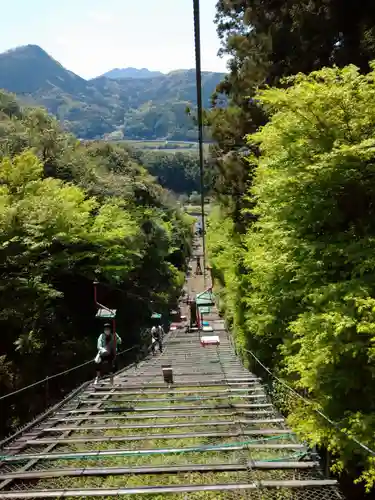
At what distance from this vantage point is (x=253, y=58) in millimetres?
16406

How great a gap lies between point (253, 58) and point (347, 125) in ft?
35.1

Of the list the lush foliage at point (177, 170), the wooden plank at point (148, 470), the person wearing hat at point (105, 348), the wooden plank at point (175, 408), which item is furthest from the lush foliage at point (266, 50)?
the lush foliage at point (177, 170)

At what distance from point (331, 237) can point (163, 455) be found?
14.0 feet

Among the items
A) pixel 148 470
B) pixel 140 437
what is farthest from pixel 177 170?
pixel 148 470

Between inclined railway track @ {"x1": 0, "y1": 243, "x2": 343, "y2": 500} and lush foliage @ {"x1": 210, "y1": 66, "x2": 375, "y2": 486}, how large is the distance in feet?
3.11

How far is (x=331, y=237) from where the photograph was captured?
7.46 m

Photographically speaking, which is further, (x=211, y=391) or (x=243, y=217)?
(x=243, y=217)

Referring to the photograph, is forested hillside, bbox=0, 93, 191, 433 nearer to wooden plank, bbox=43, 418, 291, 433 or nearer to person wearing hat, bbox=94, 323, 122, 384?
person wearing hat, bbox=94, 323, 122, 384

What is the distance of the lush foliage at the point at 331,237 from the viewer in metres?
6.24

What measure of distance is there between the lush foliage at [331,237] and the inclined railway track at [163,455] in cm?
95

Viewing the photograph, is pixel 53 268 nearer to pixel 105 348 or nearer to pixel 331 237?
pixel 105 348

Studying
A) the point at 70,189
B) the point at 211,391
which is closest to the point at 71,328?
the point at 70,189

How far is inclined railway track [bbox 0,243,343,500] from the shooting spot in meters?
4.27

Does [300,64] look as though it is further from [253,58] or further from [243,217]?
[243,217]
